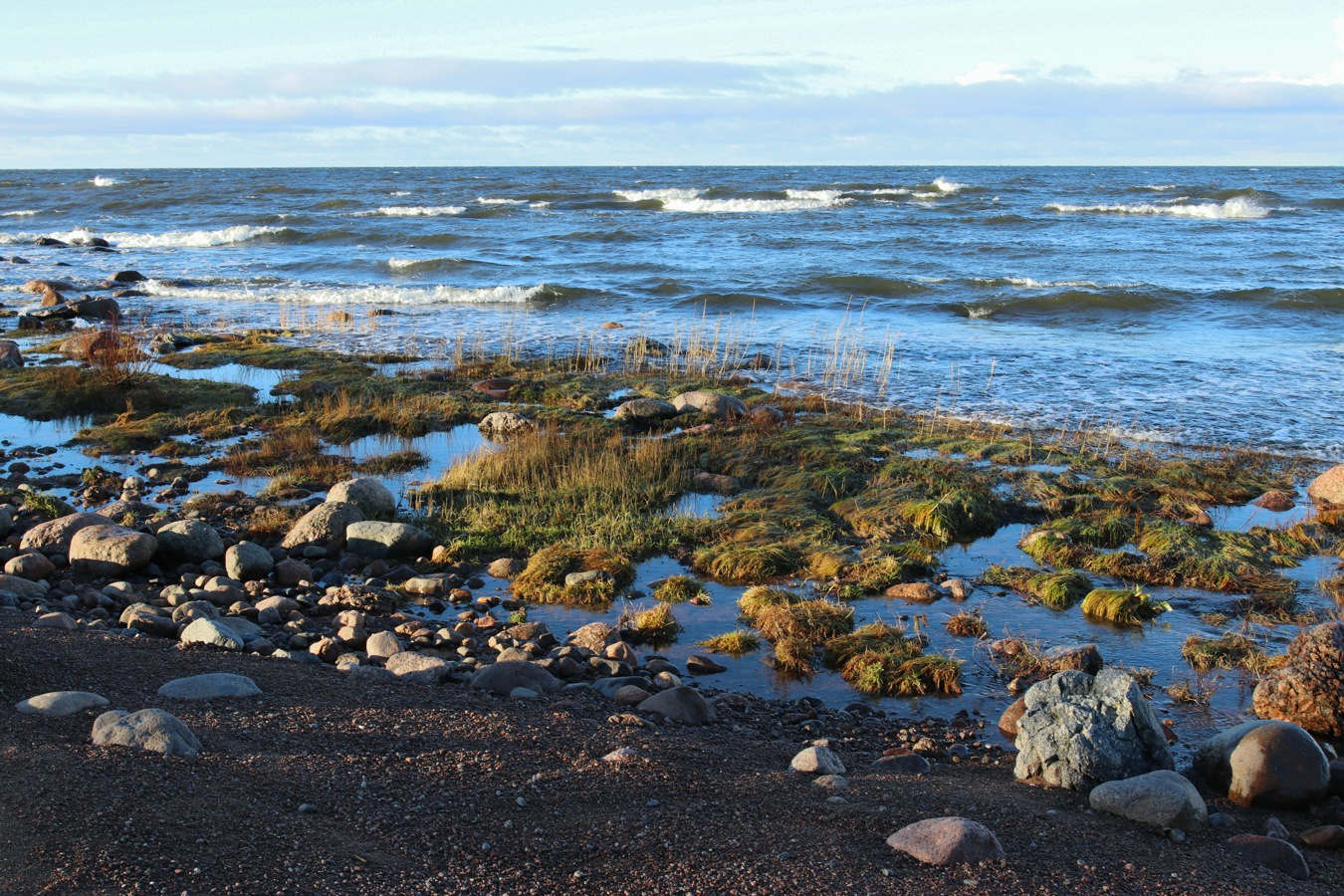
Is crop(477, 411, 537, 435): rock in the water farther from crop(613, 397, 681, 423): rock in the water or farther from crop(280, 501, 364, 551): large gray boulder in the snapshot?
crop(280, 501, 364, 551): large gray boulder

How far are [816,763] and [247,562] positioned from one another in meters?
6.12

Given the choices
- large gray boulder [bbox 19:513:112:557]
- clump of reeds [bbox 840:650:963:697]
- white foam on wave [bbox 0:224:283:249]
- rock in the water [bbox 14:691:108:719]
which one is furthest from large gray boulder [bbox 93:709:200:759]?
white foam on wave [bbox 0:224:283:249]

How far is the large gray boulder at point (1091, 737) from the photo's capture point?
6.20 meters

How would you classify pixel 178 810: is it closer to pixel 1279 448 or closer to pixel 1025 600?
pixel 1025 600

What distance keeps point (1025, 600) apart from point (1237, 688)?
201 centimetres

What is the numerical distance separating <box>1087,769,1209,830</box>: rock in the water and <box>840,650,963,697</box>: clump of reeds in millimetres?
1980

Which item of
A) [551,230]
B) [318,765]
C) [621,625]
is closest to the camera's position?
[318,765]

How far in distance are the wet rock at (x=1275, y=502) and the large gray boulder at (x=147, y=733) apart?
11.3m

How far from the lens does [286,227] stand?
47.6 metres

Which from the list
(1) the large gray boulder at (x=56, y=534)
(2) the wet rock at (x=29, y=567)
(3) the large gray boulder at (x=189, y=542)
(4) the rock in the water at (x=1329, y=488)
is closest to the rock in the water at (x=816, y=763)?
(3) the large gray boulder at (x=189, y=542)

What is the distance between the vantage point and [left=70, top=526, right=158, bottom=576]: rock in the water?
9680mm

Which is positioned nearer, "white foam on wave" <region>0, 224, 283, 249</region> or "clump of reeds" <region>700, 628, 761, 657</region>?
"clump of reeds" <region>700, 628, 761, 657</region>

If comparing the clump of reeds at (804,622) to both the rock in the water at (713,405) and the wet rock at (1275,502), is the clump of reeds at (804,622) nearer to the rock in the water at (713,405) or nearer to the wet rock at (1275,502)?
the wet rock at (1275,502)

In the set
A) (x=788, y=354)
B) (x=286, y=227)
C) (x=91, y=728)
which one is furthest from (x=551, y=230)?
(x=91, y=728)
